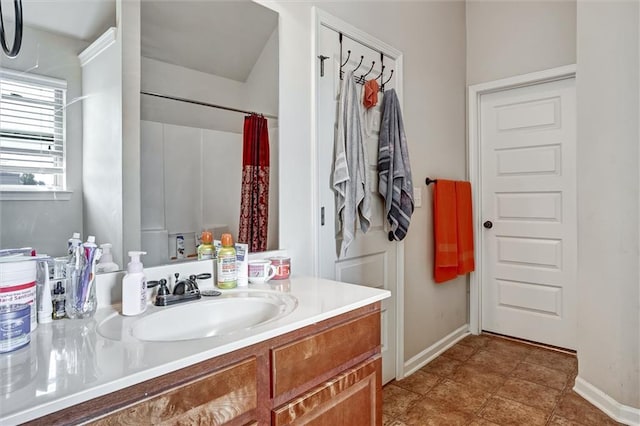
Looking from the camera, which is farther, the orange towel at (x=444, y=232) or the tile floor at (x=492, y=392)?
the orange towel at (x=444, y=232)

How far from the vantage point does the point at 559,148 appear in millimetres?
2781

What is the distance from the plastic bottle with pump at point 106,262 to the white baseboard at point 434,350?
1.84m

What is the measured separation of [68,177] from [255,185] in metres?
0.67

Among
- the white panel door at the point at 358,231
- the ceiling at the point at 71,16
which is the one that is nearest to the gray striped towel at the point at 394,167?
the white panel door at the point at 358,231

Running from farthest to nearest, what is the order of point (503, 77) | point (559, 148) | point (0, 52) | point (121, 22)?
point (503, 77) < point (559, 148) < point (121, 22) < point (0, 52)

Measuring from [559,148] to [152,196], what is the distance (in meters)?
2.80

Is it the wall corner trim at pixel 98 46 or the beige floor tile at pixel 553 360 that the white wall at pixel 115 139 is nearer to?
the wall corner trim at pixel 98 46

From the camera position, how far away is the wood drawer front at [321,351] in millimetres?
943

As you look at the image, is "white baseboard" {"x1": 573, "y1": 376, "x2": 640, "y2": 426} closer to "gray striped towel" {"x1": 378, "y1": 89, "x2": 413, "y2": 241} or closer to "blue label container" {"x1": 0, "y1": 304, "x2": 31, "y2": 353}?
"gray striped towel" {"x1": 378, "y1": 89, "x2": 413, "y2": 241}

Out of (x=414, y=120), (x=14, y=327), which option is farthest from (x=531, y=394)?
(x=14, y=327)

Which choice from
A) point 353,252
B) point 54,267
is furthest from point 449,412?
point 54,267

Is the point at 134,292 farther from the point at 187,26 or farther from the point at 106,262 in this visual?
the point at 187,26

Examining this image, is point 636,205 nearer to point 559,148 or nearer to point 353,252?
point 559,148

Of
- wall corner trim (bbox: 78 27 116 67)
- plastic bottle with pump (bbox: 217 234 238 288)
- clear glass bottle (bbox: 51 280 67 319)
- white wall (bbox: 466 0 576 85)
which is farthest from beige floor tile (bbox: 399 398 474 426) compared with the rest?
white wall (bbox: 466 0 576 85)
